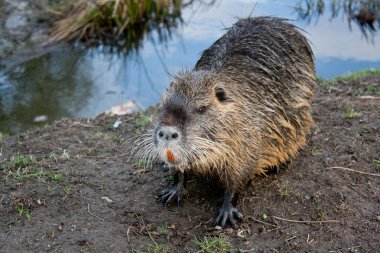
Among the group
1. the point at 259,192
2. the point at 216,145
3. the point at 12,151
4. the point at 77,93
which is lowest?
the point at 77,93

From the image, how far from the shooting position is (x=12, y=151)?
13.1 ft

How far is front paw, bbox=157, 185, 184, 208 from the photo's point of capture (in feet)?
10.5

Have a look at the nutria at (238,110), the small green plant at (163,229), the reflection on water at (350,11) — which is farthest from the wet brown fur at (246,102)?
the reflection on water at (350,11)

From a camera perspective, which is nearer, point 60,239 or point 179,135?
point 179,135

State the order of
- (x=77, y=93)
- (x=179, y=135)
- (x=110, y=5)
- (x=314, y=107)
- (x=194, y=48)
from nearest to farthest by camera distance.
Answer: (x=179, y=135) → (x=314, y=107) → (x=77, y=93) → (x=194, y=48) → (x=110, y=5)

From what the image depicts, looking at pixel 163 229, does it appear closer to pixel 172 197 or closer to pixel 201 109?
pixel 172 197

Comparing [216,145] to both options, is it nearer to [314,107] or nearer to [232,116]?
[232,116]

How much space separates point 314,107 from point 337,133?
527mm

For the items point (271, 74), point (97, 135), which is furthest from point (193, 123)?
point (97, 135)

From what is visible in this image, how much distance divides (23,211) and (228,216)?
1.12 meters

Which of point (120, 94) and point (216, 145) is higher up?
point (216, 145)

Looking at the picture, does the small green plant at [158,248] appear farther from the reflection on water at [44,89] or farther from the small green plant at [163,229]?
the reflection on water at [44,89]

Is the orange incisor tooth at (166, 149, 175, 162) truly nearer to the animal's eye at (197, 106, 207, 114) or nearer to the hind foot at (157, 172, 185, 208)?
the animal's eye at (197, 106, 207, 114)

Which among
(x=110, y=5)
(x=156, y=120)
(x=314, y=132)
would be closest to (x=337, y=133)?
(x=314, y=132)
